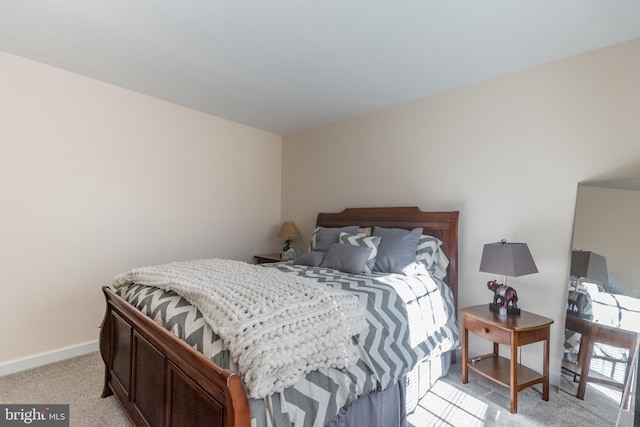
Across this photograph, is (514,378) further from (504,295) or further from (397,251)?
(397,251)

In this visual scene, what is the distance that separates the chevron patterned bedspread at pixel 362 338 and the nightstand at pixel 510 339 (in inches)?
7.6

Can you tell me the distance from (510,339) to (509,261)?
507mm

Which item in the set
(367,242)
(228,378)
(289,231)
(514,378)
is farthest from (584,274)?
(289,231)

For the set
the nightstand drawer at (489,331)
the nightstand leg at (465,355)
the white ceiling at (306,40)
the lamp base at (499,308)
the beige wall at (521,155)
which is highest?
the white ceiling at (306,40)

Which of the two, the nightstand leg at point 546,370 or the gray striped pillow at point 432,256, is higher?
the gray striped pillow at point 432,256

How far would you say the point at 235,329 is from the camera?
1.11 meters

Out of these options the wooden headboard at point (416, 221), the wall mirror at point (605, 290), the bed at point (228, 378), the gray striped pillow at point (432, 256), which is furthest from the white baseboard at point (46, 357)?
the wall mirror at point (605, 290)

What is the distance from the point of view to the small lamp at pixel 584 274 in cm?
206

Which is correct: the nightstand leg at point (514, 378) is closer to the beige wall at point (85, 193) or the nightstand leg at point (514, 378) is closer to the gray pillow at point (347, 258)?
the gray pillow at point (347, 258)

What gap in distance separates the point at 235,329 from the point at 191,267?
1126 mm

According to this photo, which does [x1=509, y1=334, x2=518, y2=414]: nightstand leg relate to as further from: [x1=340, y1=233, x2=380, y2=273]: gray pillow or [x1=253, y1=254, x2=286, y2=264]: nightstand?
[x1=253, y1=254, x2=286, y2=264]: nightstand

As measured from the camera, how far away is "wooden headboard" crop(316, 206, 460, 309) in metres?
2.65

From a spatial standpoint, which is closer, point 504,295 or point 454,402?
point 454,402

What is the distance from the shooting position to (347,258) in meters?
2.57
